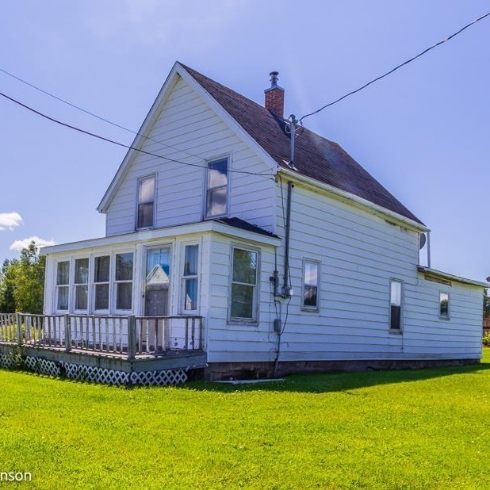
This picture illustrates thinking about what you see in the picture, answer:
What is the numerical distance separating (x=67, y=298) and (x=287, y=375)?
6.00 m

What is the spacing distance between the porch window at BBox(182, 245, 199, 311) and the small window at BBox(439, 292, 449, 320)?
10732 millimetres

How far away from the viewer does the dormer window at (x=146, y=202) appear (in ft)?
50.6

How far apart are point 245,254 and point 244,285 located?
66 centimetres

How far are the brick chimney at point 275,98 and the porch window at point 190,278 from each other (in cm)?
804

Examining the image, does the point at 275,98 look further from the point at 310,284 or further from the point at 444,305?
the point at 444,305

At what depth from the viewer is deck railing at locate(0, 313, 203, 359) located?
10086mm

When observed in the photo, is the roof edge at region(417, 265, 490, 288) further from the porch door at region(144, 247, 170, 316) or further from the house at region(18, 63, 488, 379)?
the porch door at region(144, 247, 170, 316)

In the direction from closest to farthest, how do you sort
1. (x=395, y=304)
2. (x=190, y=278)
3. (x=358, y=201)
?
1. (x=190, y=278)
2. (x=358, y=201)
3. (x=395, y=304)

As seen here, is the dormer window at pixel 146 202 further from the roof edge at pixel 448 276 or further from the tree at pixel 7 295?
the tree at pixel 7 295

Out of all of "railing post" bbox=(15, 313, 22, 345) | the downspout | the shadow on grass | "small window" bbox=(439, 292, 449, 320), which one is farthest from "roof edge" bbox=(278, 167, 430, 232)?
"railing post" bbox=(15, 313, 22, 345)

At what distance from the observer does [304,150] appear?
1570 cm

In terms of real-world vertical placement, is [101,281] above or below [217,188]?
below

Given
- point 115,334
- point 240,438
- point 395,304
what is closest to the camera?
point 240,438
